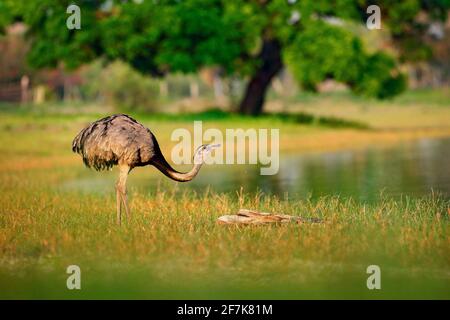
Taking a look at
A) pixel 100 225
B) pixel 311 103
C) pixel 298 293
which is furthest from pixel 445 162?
pixel 311 103

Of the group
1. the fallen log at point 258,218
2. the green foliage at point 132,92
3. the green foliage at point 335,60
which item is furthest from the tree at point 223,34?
the fallen log at point 258,218

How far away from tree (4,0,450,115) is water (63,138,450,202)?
29.4 feet

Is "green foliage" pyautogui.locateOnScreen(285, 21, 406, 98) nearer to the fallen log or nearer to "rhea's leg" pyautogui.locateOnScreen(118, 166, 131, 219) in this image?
"rhea's leg" pyautogui.locateOnScreen(118, 166, 131, 219)

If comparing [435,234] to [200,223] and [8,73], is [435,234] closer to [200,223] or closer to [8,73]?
[200,223]

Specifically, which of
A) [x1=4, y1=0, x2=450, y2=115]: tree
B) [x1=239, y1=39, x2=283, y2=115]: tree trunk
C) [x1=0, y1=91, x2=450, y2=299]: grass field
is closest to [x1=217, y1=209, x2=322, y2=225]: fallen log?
[x1=0, y1=91, x2=450, y2=299]: grass field

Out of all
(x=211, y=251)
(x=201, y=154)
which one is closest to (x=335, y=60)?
(x=201, y=154)

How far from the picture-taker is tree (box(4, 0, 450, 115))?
120 feet

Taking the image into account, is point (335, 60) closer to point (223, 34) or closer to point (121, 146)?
point (223, 34)

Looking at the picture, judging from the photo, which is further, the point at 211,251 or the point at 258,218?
the point at 258,218

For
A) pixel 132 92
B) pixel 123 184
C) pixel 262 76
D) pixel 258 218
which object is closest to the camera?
pixel 258 218

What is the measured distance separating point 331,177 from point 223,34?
1674 cm

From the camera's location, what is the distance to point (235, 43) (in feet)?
125

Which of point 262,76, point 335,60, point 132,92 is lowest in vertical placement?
point 335,60

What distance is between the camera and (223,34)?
36.7 metres
